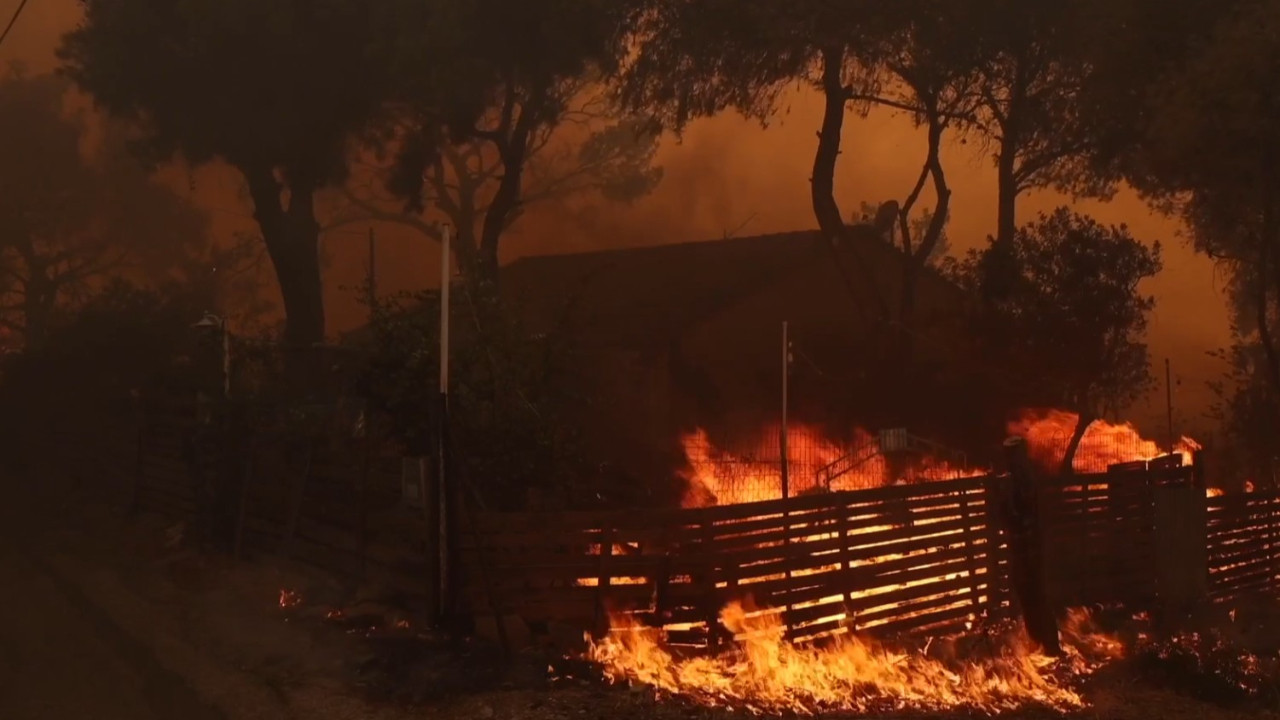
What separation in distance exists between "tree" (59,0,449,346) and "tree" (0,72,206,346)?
18.1 metres

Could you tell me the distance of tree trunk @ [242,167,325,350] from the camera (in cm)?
3088

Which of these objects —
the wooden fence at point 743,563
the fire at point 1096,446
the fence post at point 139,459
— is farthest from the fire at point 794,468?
the fence post at point 139,459

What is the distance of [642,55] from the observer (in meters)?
29.6

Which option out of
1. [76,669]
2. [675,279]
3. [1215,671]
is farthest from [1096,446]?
[76,669]

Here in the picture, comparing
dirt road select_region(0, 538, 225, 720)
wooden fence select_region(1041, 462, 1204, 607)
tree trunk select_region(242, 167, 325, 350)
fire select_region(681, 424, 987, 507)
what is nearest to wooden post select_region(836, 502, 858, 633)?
wooden fence select_region(1041, 462, 1204, 607)

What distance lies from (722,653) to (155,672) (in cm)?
494

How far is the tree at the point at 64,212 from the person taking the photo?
46.8 meters

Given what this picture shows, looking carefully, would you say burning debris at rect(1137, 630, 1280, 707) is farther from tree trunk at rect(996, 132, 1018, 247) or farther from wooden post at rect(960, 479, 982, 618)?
tree trunk at rect(996, 132, 1018, 247)

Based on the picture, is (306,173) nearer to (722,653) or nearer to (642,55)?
(642,55)

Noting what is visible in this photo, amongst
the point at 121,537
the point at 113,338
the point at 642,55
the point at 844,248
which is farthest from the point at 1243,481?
the point at 113,338

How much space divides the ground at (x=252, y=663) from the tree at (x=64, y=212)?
35051 millimetres

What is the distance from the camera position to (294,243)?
31.3m

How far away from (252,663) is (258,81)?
21931mm

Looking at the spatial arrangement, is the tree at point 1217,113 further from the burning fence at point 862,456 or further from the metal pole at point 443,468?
the metal pole at point 443,468
